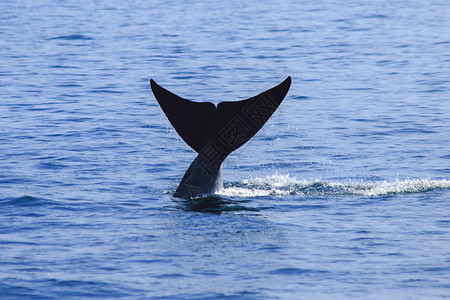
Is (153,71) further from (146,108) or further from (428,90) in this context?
(428,90)

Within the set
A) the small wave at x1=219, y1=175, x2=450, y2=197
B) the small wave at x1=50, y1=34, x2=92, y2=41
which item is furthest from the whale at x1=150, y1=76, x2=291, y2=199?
the small wave at x1=50, y1=34, x2=92, y2=41

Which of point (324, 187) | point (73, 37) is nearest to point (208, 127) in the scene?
point (324, 187)

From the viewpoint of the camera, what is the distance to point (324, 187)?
13.5m

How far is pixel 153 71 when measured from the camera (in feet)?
92.0

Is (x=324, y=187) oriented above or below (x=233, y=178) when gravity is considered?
below

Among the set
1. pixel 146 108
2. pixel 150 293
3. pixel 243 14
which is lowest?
pixel 150 293

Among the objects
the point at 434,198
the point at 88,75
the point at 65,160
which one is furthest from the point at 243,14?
the point at 434,198

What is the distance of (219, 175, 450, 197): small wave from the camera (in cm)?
1307

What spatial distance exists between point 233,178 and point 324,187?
5.77 ft

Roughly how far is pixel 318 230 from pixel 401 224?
1228mm

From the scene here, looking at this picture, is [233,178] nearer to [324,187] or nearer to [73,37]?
[324,187]

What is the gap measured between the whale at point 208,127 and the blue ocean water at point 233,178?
370mm

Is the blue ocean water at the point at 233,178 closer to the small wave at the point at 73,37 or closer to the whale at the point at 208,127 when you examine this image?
the whale at the point at 208,127

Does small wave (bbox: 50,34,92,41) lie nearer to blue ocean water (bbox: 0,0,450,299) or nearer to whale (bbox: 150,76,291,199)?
blue ocean water (bbox: 0,0,450,299)
